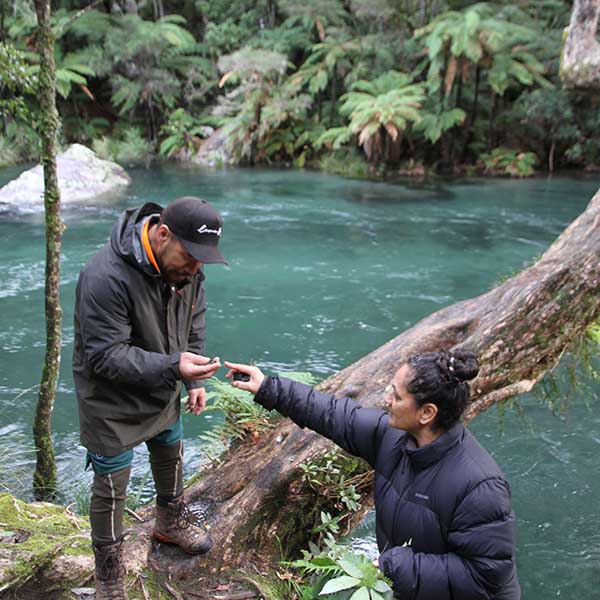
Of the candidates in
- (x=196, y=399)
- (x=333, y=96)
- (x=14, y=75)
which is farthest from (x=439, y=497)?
(x=333, y=96)

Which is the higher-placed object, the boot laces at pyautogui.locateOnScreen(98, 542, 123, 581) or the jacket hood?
the jacket hood

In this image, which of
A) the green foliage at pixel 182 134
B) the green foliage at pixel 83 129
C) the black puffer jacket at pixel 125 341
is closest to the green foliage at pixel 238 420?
the black puffer jacket at pixel 125 341

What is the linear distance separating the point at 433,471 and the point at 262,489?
1002 mm

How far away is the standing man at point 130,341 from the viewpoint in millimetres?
2084

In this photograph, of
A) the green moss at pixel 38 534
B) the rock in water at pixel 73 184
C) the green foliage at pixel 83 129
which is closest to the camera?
the green moss at pixel 38 534

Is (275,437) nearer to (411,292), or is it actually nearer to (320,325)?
(320,325)

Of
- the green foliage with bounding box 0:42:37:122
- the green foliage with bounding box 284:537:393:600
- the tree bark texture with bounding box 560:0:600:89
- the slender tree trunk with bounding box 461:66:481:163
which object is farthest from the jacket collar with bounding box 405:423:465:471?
the slender tree trunk with bounding box 461:66:481:163

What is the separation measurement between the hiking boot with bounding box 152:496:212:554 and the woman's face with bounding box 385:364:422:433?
1.05m

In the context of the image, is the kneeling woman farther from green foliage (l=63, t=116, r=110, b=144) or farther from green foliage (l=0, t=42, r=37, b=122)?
green foliage (l=63, t=116, r=110, b=144)

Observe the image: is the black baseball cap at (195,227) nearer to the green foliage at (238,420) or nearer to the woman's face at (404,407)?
the woman's face at (404,407)

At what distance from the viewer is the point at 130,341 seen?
222cm

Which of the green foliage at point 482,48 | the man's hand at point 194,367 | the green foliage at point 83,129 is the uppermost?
the green foliage at point 482,48

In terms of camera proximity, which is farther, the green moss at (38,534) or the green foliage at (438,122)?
the green foliage at (438,122)

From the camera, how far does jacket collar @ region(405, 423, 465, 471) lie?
198cm
